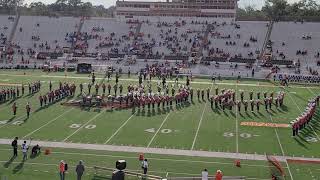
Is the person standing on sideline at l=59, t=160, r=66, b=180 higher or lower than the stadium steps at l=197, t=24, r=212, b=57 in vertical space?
lower

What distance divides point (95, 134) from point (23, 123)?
4117 millimetres

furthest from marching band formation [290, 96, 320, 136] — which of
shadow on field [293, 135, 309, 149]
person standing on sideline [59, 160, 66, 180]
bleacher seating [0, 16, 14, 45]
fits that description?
bleacher seating [0, 16, 14, 45]

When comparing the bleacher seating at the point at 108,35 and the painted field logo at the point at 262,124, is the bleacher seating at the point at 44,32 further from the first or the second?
the painted field logo at the point at 262,124

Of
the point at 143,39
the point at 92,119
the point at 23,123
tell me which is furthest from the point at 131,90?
the point at 143,39

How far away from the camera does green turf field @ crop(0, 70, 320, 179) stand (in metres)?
16.8

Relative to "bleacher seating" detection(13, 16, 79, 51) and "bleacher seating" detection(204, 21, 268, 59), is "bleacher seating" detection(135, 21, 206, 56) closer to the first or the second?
"bleacher seating" detection(204, 21, 268, 59)

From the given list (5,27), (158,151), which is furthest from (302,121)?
(5,27)

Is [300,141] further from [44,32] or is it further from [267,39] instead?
[44,32]

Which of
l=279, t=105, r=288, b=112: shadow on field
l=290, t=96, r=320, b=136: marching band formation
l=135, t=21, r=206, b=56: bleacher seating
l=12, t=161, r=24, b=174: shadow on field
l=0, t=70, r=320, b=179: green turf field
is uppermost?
l=135, t=21, r=206, b=56: bleacher seating

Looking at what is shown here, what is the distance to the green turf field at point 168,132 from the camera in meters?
16.8

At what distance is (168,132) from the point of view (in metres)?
21.7

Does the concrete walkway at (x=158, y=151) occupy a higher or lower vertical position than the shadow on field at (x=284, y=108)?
lower

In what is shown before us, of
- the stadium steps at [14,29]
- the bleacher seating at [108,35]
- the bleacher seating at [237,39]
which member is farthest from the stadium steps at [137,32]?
the stadium steps at [14,29]

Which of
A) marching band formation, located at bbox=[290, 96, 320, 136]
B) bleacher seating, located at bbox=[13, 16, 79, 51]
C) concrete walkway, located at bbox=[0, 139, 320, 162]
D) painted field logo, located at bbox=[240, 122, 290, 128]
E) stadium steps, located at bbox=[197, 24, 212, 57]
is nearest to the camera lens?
concrete walkway, located at bbox=[0, 139, 320, 162]
